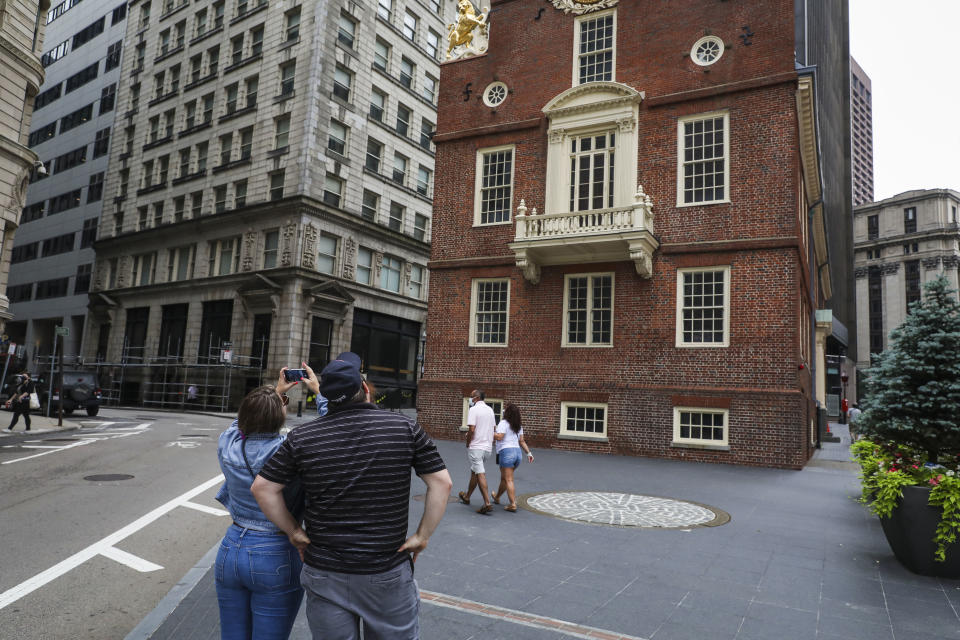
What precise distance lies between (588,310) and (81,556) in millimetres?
15060

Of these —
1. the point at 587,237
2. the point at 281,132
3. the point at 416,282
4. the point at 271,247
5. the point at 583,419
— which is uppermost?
the point at 281,132

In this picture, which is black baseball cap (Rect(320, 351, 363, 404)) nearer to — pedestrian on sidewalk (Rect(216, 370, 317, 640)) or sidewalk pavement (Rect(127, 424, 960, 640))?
pedestrian on sidewalk (Rect(216, 370, 317, 640))

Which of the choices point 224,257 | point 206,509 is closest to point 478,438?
point 206,509

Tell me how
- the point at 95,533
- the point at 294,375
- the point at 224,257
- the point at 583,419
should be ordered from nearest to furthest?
the point at 294,375, the point at 95,533, the point at 583,419, the point at 224,257

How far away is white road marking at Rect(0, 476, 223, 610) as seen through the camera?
18.3ft

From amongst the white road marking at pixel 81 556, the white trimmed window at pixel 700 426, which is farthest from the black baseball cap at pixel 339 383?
the white trimmed window at pixel 700 426

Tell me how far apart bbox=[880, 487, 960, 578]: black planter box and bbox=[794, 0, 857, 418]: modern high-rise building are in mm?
26507

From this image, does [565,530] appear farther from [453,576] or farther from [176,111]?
[176,111]

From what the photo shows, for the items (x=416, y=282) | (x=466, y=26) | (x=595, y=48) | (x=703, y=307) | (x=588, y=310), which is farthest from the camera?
(x=416, y=282)

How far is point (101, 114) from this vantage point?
53.2 m

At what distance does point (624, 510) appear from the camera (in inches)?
392

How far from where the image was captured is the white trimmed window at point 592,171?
779 inches

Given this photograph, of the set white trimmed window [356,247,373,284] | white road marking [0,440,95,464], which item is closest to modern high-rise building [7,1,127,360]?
white trimmed window [356,247,373,284]

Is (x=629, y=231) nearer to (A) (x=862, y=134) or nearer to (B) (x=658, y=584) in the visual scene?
(B) (x=658, y=584)
